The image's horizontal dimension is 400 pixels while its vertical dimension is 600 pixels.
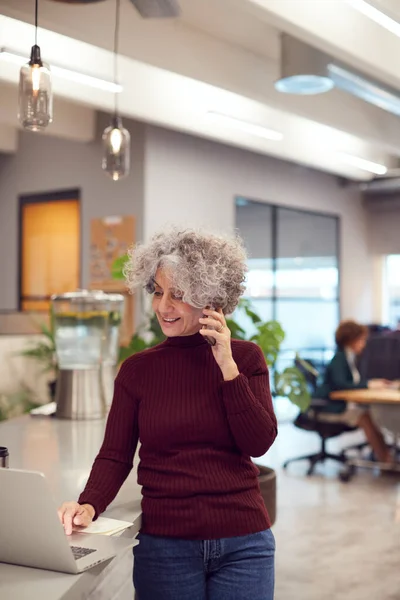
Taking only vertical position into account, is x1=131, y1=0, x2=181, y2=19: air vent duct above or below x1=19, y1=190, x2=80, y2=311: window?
above

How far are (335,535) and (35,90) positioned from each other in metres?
3.30

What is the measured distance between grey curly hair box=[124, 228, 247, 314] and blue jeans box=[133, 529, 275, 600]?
1.76 ft

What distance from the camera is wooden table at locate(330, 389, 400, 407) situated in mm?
6066

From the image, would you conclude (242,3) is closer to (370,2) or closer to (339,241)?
(370,2)

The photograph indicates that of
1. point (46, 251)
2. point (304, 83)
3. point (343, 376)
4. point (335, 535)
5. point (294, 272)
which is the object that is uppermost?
point (304, 83)

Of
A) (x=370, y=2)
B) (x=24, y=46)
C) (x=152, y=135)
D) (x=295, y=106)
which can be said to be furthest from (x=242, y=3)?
(x=152, y=135)

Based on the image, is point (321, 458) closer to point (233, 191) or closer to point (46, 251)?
point (233, 191)

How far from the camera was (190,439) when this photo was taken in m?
1.70

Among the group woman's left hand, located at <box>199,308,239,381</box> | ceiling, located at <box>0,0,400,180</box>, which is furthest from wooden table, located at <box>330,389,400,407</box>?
woman's left hand, located at <box>199,308,239,381</box>

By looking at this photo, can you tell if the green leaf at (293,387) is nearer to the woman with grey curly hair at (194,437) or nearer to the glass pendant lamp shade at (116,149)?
the glass pendant lamp shade at (116,149)

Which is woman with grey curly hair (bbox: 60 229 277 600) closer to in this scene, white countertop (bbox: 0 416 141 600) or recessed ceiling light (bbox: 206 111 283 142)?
white countertop (bbox: 0 416 141 600)

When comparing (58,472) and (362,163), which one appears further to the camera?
(362,163)

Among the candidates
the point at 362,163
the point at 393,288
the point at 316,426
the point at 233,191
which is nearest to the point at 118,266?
the point at 316,426

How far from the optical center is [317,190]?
10.1 meters
